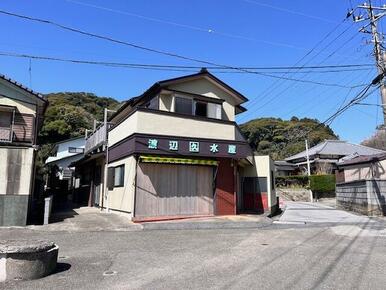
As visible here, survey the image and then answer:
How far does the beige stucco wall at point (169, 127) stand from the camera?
1505cm

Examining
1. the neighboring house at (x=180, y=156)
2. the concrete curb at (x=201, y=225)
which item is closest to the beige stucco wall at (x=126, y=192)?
the neighboring house at (x=180, y=156)

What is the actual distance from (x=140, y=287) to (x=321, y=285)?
3.05 meters

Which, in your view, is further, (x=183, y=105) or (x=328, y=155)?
(x=328, y=155)

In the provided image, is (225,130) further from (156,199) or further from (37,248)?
(37,248)

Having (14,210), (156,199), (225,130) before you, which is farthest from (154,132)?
(14,210)

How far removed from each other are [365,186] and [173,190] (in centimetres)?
1161

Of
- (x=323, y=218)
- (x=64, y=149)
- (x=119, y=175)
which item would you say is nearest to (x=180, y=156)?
(x=119, y=175)

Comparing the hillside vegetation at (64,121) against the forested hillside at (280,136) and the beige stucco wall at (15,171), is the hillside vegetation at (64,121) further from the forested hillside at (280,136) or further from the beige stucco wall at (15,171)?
the beige stucco wall at (15,171)

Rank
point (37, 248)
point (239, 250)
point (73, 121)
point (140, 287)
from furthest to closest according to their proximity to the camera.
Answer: point (73, 121) < point (239, 250) < point (37, 248) < point (140, 287)

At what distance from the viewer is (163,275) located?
6.69 metres

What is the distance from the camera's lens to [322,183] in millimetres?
39656

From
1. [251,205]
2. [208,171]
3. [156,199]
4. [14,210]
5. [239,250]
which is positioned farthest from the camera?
[251,205]

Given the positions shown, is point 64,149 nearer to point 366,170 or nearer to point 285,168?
point 285,168

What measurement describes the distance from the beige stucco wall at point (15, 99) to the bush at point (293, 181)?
32.7 metres
